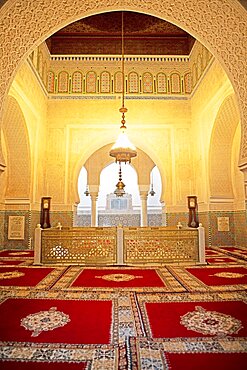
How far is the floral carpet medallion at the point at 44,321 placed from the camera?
6.01 ft

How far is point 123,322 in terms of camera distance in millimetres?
1938

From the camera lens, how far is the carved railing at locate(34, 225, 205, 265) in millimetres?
4324

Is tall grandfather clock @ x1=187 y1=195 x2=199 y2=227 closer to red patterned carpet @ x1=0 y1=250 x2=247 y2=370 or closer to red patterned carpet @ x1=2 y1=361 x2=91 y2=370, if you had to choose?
red patterned carpet @ x1=0 y1=250 x2=247 y2=370

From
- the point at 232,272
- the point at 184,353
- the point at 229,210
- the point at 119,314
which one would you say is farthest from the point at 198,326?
the point at 229,210

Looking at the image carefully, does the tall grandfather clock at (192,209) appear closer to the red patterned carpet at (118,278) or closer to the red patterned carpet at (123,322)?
the red patterned carpet at (118,278)

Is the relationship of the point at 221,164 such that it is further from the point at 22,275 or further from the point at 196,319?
the point at 196,319

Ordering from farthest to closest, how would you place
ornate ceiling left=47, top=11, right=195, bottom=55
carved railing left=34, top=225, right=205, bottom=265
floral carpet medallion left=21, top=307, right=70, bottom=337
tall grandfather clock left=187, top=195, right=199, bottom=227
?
ornate ceiling left=47, top=11, right=195, bottom=55 → tall grandfather clock left=187, top=195, right=199, bottom=227 → carved railing left=34, top=225, right=205, bottom=265 → floral carpet medallion left=21, top=307, right=70, bottom=337

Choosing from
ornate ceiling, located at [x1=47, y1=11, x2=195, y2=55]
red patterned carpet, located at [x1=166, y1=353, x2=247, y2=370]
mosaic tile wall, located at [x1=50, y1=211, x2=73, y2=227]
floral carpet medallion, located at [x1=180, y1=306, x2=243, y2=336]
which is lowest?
red patterned carpet, located at [x1=166, y1=353, x2=247, y2=370]

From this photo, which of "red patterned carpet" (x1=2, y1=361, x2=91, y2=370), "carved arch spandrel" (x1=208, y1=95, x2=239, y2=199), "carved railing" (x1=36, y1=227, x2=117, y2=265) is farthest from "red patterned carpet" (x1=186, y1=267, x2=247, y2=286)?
"carved arch spandrel" (x1=208, y1=95, x2=239, y2=199)

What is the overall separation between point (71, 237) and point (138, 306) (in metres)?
2.24

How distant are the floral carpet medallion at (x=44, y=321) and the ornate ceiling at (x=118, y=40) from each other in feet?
21.2

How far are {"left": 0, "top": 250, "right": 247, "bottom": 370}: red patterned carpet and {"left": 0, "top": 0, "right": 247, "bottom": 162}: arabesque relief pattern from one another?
4.30 feet

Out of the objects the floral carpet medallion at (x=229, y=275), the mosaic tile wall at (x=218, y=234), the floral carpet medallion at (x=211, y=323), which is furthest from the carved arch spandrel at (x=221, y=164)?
the floral carpet medallion at (x=211, y=323)

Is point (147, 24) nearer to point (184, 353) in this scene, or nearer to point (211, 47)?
point (211, 47)
